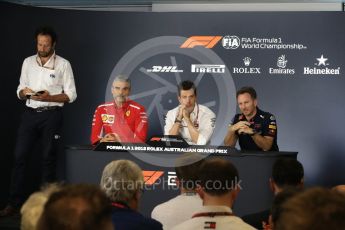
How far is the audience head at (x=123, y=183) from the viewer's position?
2936mm

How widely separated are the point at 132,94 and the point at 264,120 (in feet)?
6.50

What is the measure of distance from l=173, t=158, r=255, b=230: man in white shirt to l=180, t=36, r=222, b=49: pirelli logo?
164 inches

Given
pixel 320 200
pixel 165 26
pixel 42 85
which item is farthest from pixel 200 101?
pixel 320 200

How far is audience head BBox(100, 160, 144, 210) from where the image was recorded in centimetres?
294

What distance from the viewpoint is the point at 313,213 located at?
1.46 m

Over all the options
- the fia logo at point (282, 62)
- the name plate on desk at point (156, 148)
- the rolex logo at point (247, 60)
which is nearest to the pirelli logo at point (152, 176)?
the name plate on desk at point (156, 148)

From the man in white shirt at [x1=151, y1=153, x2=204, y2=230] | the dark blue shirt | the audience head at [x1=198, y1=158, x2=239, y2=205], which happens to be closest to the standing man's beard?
the dark blue shirt

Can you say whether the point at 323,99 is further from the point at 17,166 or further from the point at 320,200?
the point at 320,200

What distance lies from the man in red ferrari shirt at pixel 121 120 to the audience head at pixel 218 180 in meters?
2.97

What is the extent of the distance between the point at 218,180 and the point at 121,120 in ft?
10.7

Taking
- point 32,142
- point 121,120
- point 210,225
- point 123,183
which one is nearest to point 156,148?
point 121,120

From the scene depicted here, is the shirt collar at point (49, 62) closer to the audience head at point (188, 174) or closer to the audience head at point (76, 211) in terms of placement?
the audience head at point (188, 174)

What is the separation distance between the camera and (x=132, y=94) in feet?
23.4

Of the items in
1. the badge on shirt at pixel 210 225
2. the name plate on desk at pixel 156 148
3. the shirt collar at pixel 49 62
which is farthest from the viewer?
the shirt collar at pixel 49 62
